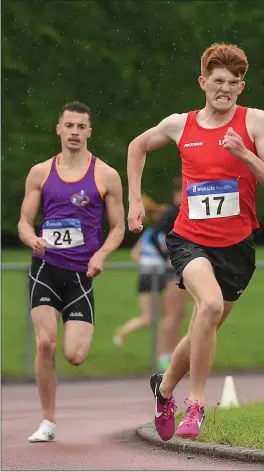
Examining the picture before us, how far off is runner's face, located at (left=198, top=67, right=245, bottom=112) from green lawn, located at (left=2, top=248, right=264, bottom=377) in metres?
7.76

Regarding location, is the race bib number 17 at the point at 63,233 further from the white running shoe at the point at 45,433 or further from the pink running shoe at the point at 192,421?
the pink running shoe at the point at 192,421

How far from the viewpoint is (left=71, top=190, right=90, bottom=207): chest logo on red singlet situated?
10461 millimetres

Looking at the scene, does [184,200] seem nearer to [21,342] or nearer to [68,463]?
[68,463]

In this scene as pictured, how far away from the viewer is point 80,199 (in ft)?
34.4

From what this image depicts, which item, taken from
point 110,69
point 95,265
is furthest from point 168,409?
point 110,69

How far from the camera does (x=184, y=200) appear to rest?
9055 mm

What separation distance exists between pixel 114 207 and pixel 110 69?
1928 cm

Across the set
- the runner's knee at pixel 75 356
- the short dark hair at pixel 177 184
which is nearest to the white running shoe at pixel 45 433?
the runner's knee at pixel 75 356

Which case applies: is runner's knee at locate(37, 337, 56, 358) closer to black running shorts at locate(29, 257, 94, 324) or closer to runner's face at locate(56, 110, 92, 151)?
black running shorts at locate(29, 257, 94, 324)

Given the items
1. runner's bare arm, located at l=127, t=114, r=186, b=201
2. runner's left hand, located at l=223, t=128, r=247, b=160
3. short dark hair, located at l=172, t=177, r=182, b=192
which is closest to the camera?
runner's left hand, located at l=223, t=128, r=247, b=160

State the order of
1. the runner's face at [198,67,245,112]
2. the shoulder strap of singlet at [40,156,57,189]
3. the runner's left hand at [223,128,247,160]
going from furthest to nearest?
1. the shoulder strap of singlet at [40,156,57,189]
2. the runner's face at [198,67,245,112]
3. the runner's left hand at [223,128,247,160]

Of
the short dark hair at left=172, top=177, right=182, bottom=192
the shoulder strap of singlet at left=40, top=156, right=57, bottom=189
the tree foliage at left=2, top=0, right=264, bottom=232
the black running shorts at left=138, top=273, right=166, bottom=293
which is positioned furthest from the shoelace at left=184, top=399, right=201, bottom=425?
the tree foliage at left=2, top=0, right=264, bottom=232

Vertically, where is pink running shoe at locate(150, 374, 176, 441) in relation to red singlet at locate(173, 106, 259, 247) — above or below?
below

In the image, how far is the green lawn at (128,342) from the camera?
16891 millimetres
